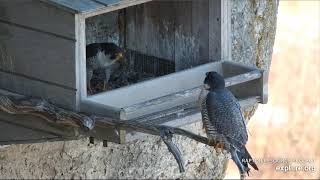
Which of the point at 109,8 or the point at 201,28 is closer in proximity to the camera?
the point at 109,8

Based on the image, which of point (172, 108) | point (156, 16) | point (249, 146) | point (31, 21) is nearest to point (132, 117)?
point (172, 108)

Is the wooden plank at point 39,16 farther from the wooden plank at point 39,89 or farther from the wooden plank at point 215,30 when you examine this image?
the wooden plank at point 215,30

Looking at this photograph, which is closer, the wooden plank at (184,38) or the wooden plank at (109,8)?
the wooden plank at (109,8)

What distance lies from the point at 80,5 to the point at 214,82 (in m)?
0.68

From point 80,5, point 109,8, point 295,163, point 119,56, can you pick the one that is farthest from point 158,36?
point 295,163

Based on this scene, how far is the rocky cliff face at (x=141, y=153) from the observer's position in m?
5.28

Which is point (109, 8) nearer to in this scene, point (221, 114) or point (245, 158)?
point (221, 114)

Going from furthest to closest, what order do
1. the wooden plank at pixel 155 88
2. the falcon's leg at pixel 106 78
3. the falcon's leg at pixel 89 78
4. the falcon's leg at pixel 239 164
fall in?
the falcon's leg at pixel 106 78 < the falcon's leg at pixel 89 78 < the wooden plank at pixel 155 88 < the falcon's leg at pixel 239 164

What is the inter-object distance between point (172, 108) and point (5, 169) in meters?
1.22

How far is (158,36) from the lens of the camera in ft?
16.7

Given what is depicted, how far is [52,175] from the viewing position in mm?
5344

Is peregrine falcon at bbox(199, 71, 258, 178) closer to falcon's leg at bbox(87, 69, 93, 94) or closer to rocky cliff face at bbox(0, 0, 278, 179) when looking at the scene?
falcon's leg at bbox(87, 69, 93, 94)

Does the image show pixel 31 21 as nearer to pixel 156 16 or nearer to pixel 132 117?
pixel 132 117

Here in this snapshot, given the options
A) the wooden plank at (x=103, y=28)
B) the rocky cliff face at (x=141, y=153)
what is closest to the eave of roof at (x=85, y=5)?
the wooden plank at (x=103, y=28)
